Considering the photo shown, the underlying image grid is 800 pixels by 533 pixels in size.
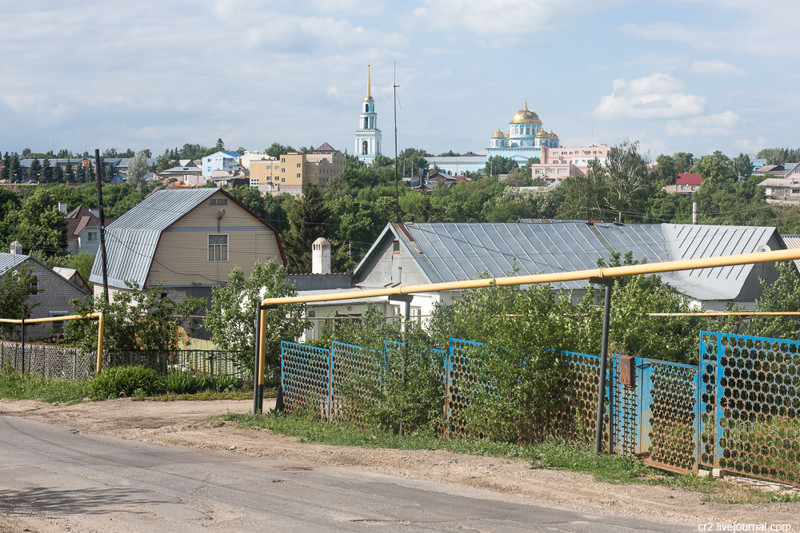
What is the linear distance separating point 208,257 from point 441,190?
103 metres

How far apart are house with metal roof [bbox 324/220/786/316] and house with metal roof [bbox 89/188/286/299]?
1075 centimetres

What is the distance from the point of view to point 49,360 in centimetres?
2077

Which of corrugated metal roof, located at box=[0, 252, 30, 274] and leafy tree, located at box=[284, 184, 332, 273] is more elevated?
leafy tree, located at box=[284, 184, 332, 273]

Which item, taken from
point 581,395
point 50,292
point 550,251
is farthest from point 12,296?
point 581,395

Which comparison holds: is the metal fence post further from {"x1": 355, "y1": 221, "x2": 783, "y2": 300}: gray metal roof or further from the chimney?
the chimney

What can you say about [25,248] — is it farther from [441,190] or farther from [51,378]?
→ [441,190]

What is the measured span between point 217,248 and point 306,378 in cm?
2976

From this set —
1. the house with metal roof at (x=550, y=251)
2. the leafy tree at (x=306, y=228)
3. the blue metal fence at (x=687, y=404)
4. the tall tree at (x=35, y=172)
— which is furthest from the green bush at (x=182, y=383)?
the tall tree at (x=35, y=172)

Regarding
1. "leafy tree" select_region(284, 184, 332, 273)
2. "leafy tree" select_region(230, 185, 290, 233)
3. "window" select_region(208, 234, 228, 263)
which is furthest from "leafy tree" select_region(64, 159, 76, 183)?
"window" select_region(208, 234, 228, 263)

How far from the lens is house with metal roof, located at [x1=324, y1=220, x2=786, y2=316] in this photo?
3172cm

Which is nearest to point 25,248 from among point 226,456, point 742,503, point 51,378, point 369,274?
point 369,274

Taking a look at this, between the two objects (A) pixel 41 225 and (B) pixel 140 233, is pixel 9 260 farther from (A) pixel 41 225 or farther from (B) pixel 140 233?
(A) pixel 41 225

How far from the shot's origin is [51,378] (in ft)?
67.3

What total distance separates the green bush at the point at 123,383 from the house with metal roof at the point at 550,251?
1259cm
